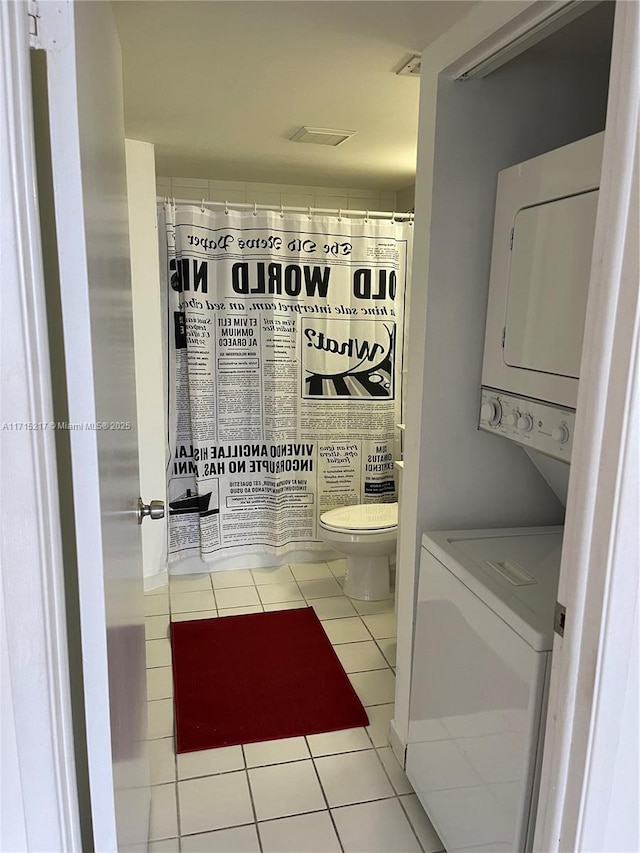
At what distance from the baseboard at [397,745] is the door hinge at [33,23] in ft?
6.44

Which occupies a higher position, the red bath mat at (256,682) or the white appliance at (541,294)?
the white appliance at (541,294)

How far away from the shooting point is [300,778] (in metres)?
1.89

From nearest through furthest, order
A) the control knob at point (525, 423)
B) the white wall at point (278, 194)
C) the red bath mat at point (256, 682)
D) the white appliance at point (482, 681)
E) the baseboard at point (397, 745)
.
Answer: the white appliance at point (482, 681) → the control knob at point (525, 423) → the baseboard at point (397, 745) → the red bath mat at point (256, 682) → the white wall at point (278, 194)

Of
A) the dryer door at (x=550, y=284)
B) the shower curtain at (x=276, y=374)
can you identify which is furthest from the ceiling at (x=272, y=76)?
the dryer door at (x=550, y=284)

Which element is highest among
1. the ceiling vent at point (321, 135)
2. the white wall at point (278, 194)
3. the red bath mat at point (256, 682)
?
the ceiling vent at point (321, 135)

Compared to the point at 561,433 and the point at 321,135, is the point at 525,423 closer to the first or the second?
the point at 561,433

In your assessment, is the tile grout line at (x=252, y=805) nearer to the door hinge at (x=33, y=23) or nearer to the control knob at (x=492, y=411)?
the control knob at (x=492, y=411)

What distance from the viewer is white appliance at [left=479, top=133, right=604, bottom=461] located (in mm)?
1313

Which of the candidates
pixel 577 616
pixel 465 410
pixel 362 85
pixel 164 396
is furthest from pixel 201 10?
pixel 164 396

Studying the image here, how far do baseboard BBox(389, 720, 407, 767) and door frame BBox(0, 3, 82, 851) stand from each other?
49.3 inches

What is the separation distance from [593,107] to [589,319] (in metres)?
1.14

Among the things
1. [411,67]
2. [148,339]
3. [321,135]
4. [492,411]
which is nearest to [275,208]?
[321,135]

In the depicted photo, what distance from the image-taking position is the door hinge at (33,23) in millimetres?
761

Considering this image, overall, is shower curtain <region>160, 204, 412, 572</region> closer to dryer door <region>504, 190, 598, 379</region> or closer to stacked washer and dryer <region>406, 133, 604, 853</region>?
stacked washer and dryer <region>406, 133, 604, 853</region>
